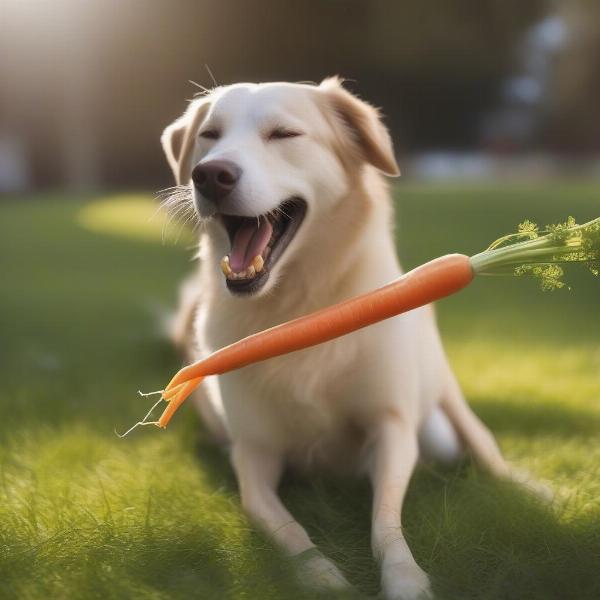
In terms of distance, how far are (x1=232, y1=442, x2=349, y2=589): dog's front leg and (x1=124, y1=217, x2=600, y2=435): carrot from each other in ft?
1.27

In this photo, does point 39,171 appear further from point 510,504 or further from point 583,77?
point 510,504

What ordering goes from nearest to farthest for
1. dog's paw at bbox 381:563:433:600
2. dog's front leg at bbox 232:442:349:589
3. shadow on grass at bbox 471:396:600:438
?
1. dog's paw at bbox 381:563:433:600
2. dog's front leg at bbox 232:442:349:589
3. shadow on grass at bbox 471:396:600:438

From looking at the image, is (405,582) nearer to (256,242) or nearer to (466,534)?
(466,534)

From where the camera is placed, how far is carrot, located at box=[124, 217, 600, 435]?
2.33 meters

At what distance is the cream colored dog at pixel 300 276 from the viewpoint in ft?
8.22

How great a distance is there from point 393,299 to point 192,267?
8442 mm

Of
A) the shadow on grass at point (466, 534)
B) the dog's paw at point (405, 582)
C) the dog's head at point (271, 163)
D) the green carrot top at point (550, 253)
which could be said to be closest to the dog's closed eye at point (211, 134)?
the dog's head at point (271, 163)

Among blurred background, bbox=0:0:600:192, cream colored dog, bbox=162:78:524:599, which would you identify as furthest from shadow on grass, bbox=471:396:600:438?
blurred background, bbox=0:0:600:192

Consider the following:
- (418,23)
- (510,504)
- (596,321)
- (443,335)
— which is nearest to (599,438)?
(510,504)

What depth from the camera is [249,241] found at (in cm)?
257

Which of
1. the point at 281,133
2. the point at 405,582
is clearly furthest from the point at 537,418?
the point at 281,133

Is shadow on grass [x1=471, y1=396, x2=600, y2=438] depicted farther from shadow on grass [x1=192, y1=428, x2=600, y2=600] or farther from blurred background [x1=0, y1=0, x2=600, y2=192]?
blurred background [x1=0, y1=0, x2=600, y2=192]

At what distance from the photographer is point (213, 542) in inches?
96.1

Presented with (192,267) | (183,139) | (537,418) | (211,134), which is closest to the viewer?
(211,134)
